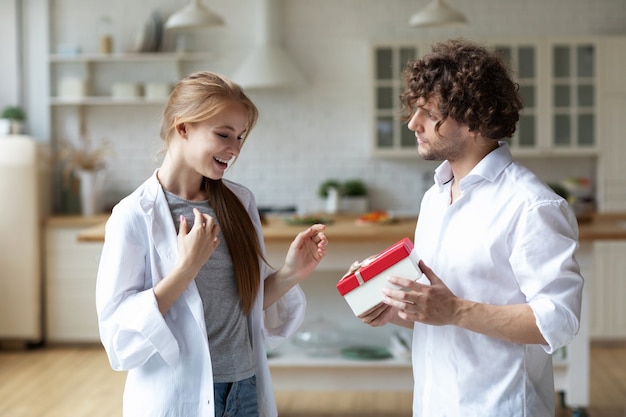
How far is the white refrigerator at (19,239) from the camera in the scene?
20.8 feet

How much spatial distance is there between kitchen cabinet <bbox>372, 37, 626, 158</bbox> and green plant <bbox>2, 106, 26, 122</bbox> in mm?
2820

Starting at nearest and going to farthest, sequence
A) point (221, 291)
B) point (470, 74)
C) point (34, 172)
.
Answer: point (470, 74) → point (221, 291) → point (34, 172)

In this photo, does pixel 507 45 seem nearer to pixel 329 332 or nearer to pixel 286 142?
pixel 286 142

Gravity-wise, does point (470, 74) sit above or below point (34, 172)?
above

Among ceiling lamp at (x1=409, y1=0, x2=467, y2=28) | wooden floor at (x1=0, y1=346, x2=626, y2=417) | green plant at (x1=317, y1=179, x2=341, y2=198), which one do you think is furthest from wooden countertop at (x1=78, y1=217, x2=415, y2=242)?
green plant at (x1=317, y1=179, x2=341, y2=198)

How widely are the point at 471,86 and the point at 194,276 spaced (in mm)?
757

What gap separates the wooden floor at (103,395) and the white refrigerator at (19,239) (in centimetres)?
33

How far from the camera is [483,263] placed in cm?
187

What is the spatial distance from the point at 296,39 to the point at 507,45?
5.60ft

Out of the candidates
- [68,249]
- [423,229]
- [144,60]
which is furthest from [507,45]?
[423,229]

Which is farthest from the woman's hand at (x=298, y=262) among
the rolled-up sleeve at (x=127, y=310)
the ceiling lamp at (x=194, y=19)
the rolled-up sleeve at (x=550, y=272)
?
the ceiling lamp at (x=194, y=19)

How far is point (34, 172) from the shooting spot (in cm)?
641

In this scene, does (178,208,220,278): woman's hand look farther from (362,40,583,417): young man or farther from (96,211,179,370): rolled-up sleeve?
(362,40,583,417): young man

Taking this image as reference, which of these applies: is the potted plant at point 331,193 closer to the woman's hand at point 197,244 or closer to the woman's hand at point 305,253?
the woman's hand at point 305,253
